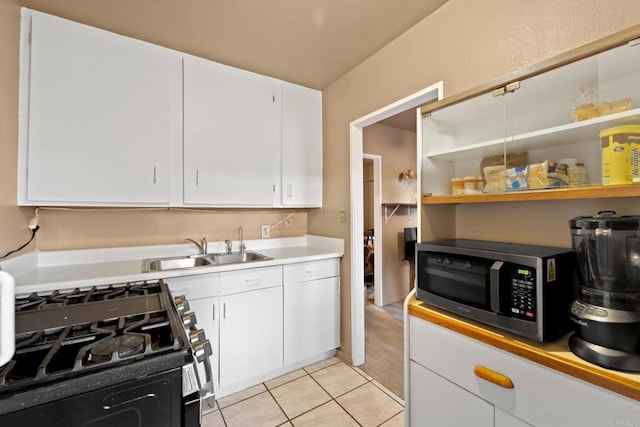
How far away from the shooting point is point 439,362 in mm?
1156

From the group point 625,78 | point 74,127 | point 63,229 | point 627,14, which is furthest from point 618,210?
point 63,229

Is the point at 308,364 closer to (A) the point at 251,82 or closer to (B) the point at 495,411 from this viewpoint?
(B) the point at 495,411

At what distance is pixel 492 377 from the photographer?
0.96m

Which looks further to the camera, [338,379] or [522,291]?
[338,379]

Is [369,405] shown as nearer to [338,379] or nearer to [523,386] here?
[338,379]

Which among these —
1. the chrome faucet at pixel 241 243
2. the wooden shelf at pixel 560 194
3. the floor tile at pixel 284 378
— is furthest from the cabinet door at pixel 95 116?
the wooden shelf at pixel 560 194

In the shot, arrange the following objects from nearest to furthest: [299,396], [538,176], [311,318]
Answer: [538,176]
[299,396]
[311,318]

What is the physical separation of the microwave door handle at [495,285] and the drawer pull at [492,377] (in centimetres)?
22

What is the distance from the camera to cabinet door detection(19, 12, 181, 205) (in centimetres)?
158

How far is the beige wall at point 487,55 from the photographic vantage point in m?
1.05

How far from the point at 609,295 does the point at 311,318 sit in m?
1.82

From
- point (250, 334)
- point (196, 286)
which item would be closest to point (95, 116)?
point (196, 286)

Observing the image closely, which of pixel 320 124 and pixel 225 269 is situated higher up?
pixel 320 124

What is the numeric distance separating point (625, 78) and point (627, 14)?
287 mm
